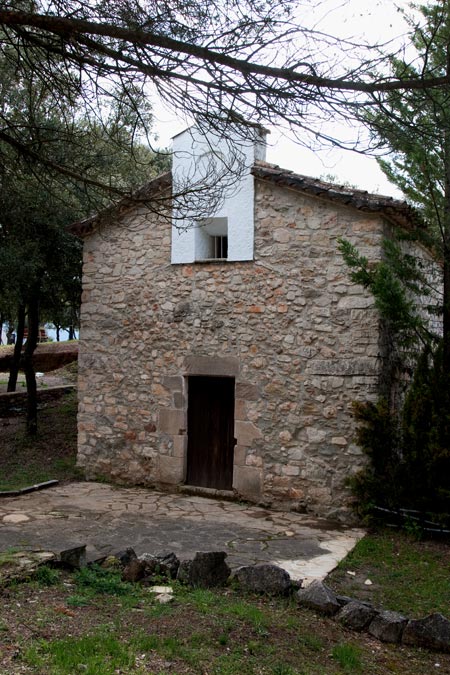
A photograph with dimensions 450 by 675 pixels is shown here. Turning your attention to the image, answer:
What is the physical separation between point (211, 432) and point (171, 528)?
212cm

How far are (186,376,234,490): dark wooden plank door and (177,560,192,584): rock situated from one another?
12.0ft

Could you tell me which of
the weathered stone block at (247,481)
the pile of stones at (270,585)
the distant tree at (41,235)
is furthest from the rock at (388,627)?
the distant tree at (41,235)

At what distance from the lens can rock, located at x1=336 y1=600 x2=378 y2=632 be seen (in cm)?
456

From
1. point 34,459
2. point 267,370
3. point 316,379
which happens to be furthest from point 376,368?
point 34,459

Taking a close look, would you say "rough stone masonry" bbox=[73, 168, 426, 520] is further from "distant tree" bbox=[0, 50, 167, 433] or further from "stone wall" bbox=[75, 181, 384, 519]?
"distant tree" bbox=[0, 50, 167, 433]

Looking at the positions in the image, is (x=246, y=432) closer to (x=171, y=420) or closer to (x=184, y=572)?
(x=171, y=420)

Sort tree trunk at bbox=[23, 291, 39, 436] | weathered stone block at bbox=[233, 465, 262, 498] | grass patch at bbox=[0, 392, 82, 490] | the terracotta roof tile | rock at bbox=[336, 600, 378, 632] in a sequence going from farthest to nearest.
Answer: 1. tree trunk at bbox=[23, 291, 39, 436]
2. grass patch at bbox=[0, 392, 82, 490]
3. weathered stone block at bbox=[233, 465, 262, 498]
4. the terracotta roof tile
5. rock at bbox=[336, 600, 378, 632]

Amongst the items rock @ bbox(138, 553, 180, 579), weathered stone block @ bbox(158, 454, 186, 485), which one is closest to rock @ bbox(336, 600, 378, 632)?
rock @ bbox(138, 553, 180, 579)

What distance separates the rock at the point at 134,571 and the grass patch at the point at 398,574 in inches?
69.7

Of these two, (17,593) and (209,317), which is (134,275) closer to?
(209,317)

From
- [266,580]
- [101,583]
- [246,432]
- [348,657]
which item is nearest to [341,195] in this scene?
[246,432]

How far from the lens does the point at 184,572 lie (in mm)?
5301

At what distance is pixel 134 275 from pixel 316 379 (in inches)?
137

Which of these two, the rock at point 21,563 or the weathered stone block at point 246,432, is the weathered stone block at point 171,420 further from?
the rock at point 21,563
